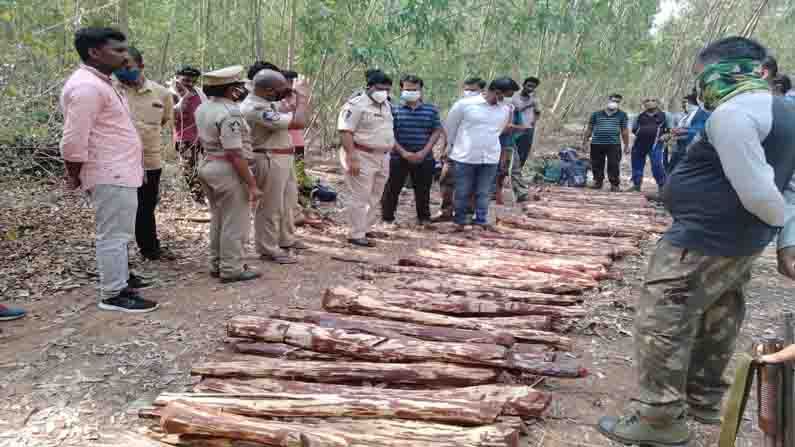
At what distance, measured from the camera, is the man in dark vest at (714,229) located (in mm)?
2227

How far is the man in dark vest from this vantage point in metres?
2.23

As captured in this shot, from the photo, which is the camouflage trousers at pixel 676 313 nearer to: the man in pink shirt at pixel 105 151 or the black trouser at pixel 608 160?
the man in pink shirt at pixel 105 151

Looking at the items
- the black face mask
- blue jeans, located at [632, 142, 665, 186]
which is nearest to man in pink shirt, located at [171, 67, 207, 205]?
the black face mask

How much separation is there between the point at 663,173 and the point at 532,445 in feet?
27.1

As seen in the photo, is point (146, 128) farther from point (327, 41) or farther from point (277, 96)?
point (327, 41)

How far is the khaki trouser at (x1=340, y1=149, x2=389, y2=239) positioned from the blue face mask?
211cm

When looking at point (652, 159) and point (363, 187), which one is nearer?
point (363, 187)

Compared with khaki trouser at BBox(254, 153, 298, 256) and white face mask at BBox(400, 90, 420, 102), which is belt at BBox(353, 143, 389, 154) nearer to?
khaki trouser at BBox(254, 153, 298, 256)

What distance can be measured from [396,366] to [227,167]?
2.35 metres

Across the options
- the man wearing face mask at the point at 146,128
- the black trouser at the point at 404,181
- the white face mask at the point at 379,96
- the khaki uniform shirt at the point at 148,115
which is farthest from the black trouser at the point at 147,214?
the black trouser at the point at 404,181

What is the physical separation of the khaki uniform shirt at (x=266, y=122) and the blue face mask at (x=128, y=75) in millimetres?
869

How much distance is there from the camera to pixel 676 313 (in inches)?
97.4

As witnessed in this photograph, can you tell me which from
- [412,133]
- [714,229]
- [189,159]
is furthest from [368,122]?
[714,229]

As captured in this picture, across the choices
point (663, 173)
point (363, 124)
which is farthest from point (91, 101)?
point (663, 173)
